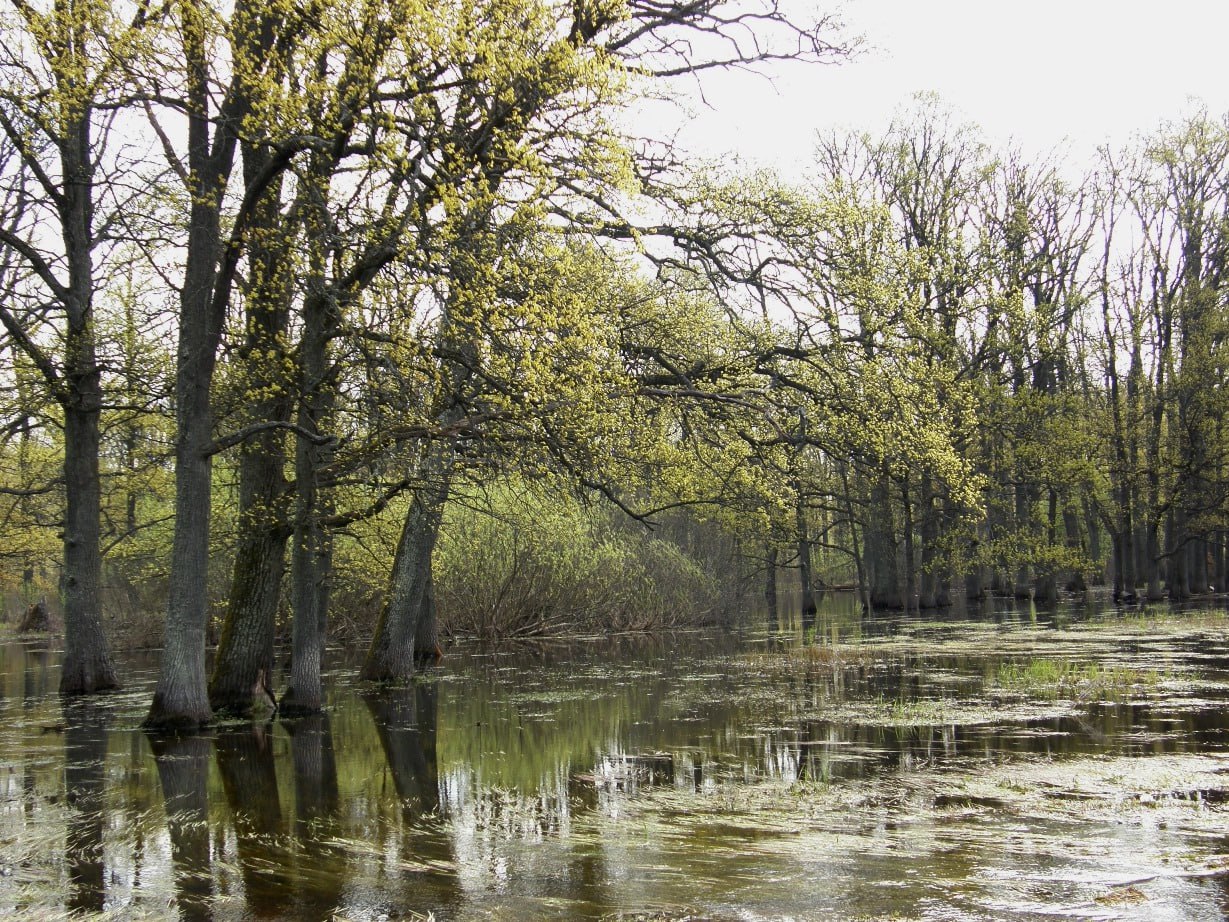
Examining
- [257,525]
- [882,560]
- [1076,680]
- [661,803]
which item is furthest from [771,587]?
[661,803]

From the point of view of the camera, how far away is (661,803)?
799 centimetres

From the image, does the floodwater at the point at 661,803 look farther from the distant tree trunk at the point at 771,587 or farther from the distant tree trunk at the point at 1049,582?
the distant tree trunk at the point at 771,587

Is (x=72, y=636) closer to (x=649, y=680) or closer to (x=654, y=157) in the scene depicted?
(x=649, y=680)

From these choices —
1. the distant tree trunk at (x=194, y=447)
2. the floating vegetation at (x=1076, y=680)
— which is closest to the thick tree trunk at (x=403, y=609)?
the distant tree trunk at (x=194, y=447)

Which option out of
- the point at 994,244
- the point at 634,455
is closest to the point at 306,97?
the point at 634,455

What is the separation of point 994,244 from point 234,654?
2621cm

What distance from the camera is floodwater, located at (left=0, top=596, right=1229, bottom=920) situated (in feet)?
18.6

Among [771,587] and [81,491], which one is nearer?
[81,491]

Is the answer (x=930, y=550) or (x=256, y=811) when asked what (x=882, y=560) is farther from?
(x=256, y=811)

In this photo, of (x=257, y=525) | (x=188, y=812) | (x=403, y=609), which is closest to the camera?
(x=188, y=812)

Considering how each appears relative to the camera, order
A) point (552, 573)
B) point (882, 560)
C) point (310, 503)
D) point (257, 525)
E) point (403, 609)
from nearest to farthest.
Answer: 1. point (310, 503)
2. point (257, 525)
3. point (403, 609)
4. point (552, 573)
5. point (882, 560)

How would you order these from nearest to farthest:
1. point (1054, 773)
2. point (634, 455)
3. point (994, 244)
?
point (1054, 773) → point (634, 455) → point (994, 244)

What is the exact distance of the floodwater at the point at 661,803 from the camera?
5.68m

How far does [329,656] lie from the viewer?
79.1 feet
